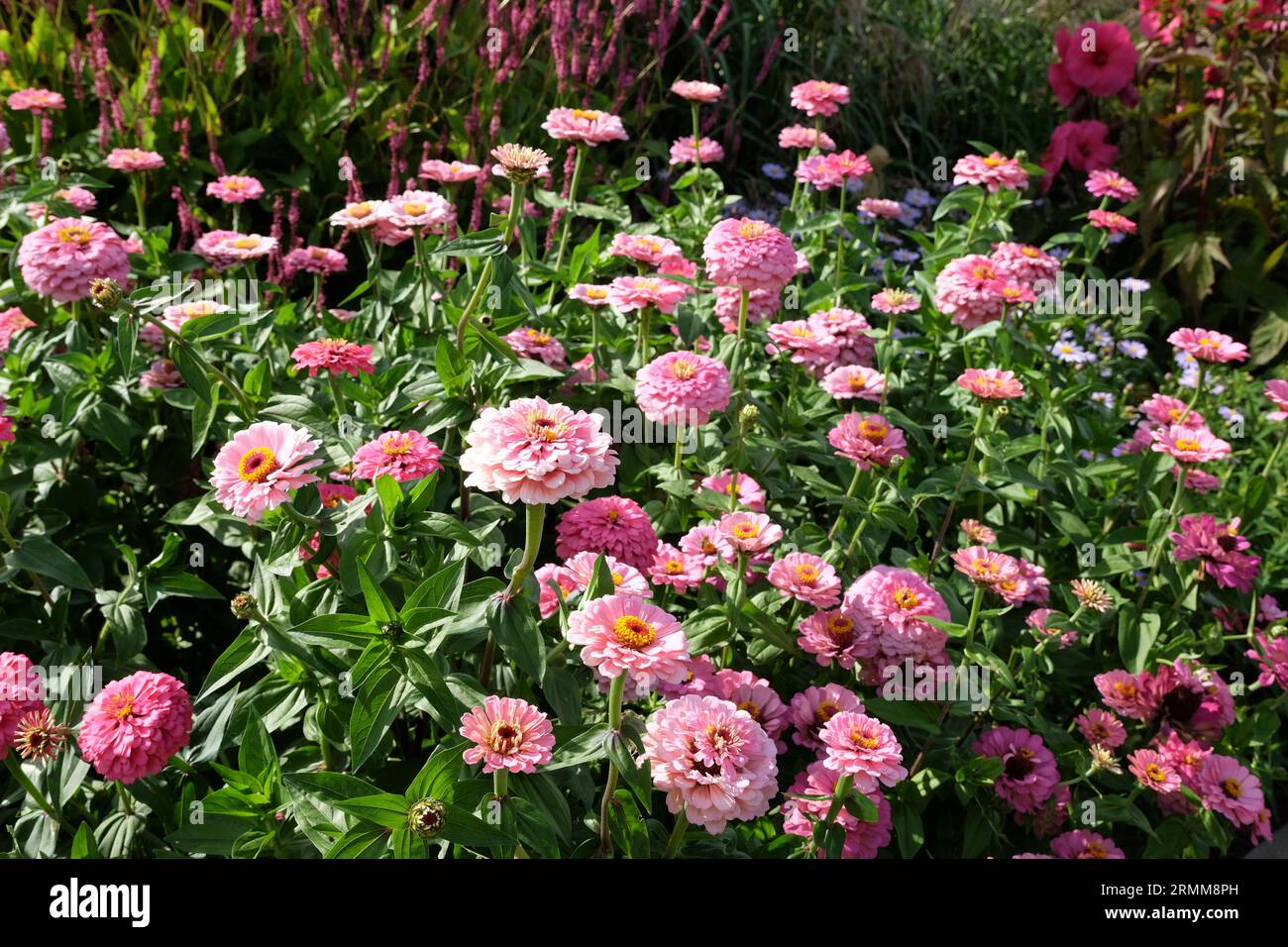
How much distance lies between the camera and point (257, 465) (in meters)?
1.38

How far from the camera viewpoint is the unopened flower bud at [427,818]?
114cm

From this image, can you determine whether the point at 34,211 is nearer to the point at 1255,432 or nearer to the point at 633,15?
the point at 633,15

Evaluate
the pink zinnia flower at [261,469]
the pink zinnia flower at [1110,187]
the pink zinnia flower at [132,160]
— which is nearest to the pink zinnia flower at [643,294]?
the pink zinnia flower at [261,469]

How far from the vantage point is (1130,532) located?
222cm

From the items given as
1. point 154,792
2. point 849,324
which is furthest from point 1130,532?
point 154,792

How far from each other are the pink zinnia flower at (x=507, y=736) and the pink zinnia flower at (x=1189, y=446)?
1345 millimetres

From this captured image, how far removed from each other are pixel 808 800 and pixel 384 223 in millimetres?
1336

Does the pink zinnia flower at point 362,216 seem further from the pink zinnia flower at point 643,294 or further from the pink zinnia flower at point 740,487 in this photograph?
the pink zinnia flower at point 740,487

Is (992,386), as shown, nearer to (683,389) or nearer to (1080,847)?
(683,389)

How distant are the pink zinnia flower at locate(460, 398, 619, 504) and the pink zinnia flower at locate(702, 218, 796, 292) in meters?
0.77

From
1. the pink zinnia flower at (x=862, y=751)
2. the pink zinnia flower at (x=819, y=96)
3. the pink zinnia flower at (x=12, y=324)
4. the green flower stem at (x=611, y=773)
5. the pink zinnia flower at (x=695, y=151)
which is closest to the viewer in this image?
the green flower stem at (x=611, y=773)

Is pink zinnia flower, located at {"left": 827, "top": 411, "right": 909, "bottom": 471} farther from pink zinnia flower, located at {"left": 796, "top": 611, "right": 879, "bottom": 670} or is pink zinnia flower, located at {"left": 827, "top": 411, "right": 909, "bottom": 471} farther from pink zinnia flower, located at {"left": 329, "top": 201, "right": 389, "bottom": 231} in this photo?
pink zinnia flower, located at {"left": 329, "top": 201, "right": 389, "bottom": 231}

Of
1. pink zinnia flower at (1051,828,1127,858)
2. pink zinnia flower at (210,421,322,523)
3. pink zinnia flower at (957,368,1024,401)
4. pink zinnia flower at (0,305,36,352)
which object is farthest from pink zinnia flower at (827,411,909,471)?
pink zinnia flower at (0,305,36,352)

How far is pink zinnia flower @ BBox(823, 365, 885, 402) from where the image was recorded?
2074mm
